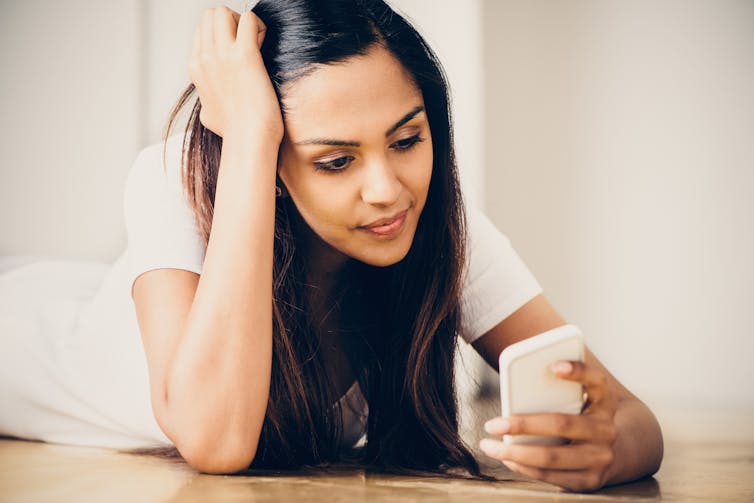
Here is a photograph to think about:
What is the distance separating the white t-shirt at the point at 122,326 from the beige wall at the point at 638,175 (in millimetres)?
1322

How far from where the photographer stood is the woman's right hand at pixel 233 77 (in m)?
1.11

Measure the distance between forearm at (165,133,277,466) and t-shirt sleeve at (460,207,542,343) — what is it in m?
0.41

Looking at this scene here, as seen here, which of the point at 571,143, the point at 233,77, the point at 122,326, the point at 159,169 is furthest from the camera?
the point at 571,143

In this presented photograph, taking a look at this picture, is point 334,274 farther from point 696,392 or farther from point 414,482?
point 696,392

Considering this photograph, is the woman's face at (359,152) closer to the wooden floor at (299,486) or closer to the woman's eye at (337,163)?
the woman's eye at (337,163)

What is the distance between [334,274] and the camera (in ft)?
4.53

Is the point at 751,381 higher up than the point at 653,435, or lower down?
lower down

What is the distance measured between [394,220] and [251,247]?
199 mm

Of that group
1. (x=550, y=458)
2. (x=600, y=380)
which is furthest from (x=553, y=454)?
(x=600, y=380)

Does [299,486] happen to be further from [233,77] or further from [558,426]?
[233,77]

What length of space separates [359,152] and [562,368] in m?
0.38

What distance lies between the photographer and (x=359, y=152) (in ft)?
3.51

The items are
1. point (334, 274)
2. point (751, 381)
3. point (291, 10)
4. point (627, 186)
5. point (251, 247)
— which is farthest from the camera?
point (627, 186)

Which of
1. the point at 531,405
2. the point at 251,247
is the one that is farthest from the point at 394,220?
the point at 531,405
